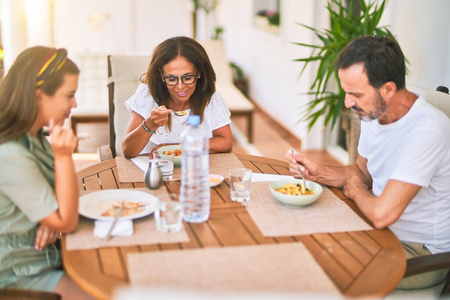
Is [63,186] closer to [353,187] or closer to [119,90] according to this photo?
[353,187]

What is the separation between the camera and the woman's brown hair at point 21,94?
160 centimetres

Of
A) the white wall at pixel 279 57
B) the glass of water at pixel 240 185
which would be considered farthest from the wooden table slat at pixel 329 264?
the white wall at pixel 279 57

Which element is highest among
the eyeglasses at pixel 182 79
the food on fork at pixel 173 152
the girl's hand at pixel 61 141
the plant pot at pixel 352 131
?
the eyeglasses at pixel 182 79

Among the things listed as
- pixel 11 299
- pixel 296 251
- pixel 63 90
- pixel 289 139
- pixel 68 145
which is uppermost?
pixel 63 90

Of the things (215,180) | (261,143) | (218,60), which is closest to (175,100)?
(215,180)

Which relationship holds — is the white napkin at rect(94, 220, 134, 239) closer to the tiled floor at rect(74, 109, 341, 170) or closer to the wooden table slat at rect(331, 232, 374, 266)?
Result: the wooden table slat at rect(331, 232, 374, 266)

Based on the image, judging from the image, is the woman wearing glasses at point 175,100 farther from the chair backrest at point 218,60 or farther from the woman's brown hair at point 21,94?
the chair backrest at point 218,60

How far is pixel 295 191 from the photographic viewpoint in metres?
1.89

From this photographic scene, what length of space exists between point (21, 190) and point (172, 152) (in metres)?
0.88

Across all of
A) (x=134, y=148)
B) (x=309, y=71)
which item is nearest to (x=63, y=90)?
(x=134, y=148)

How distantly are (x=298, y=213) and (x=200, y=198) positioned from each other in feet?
1.09

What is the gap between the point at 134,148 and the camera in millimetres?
2430

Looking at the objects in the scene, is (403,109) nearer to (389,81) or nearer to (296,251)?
(389,81)

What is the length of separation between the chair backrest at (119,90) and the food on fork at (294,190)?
1.38 m
